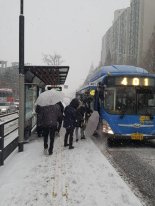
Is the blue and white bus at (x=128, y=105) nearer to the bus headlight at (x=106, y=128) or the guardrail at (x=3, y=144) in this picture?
the bus headlight at (x=106, y=128)

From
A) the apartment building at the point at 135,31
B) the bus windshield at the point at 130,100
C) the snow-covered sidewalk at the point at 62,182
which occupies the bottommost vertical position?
the snow-covered sidewalk at the point at 62,182

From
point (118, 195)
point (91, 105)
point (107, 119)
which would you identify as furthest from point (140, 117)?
point (118, 195)

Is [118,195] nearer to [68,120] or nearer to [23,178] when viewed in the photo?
[23,178]

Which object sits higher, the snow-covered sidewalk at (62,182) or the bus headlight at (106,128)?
the bus headlight at (106,128)

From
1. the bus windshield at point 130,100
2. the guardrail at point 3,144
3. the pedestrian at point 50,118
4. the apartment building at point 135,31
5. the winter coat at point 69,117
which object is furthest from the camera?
the apartment building at point 135,31

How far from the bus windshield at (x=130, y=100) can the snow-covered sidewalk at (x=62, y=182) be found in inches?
108

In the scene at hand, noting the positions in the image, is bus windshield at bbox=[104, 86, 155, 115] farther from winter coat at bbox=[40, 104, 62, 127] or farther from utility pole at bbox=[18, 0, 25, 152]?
utility pole at bbox=[18, 0, 25, 152]

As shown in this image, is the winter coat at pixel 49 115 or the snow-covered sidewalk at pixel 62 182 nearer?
the snow-covered sidewalk at pixel 62 182

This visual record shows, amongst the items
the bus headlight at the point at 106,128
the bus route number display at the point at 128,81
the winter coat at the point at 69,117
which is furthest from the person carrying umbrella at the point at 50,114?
the bus route number display at the point at 128,81

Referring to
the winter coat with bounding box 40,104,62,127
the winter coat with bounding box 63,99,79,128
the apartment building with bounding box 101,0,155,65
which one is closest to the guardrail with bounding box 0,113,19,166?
the winter coat with bounding box 40,104,62,127

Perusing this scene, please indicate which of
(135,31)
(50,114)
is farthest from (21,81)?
(135,31)

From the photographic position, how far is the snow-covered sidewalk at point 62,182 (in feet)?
18.1

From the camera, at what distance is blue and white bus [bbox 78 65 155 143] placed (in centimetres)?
1171

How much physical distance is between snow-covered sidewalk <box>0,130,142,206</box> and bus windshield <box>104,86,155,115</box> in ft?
8.99
